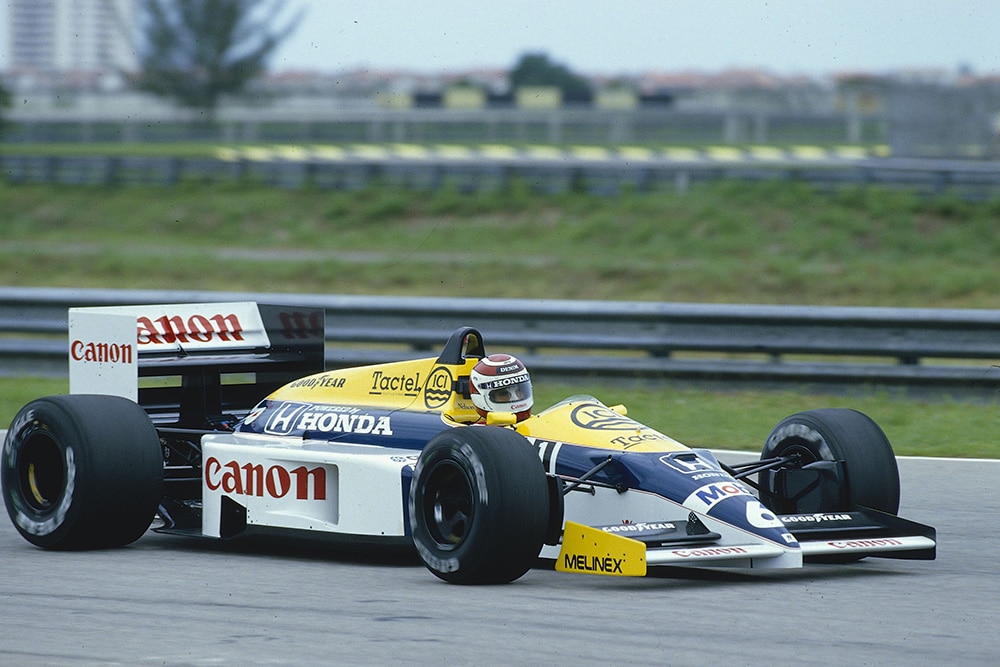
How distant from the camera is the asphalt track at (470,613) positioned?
5816 mm

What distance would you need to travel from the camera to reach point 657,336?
14023mm

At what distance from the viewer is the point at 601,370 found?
14.1 metres

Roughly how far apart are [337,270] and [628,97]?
24427 millimetres

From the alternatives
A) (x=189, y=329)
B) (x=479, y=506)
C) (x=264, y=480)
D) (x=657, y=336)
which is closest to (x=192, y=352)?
(x=189, y=329)

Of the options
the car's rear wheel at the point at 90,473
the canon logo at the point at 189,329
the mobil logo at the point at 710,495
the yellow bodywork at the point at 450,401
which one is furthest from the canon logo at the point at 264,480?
the mobil logo at the point at 710,495

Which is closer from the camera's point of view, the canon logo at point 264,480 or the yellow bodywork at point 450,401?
the yellow bodywork at point 450,401

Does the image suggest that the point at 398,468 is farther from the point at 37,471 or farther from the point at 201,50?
the point at 201,50

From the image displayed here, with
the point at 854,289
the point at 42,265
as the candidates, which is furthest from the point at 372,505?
the point at 42,265

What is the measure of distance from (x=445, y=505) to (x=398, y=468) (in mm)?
484

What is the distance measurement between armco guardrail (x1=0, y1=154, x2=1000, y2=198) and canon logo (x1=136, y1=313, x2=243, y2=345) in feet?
51.6

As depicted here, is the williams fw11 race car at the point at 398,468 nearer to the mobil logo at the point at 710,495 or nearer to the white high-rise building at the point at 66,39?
the mobil logo at the point at 710,495

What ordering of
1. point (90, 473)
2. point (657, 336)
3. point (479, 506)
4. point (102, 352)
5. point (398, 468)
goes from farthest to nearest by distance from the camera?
point (657, 336) → point (102, 352) → point (90, 473) → point (398, 468) → point (479, 506)

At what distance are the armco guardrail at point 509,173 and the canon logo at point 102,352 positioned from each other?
16482mm

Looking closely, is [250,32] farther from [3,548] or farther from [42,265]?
[3,548]
